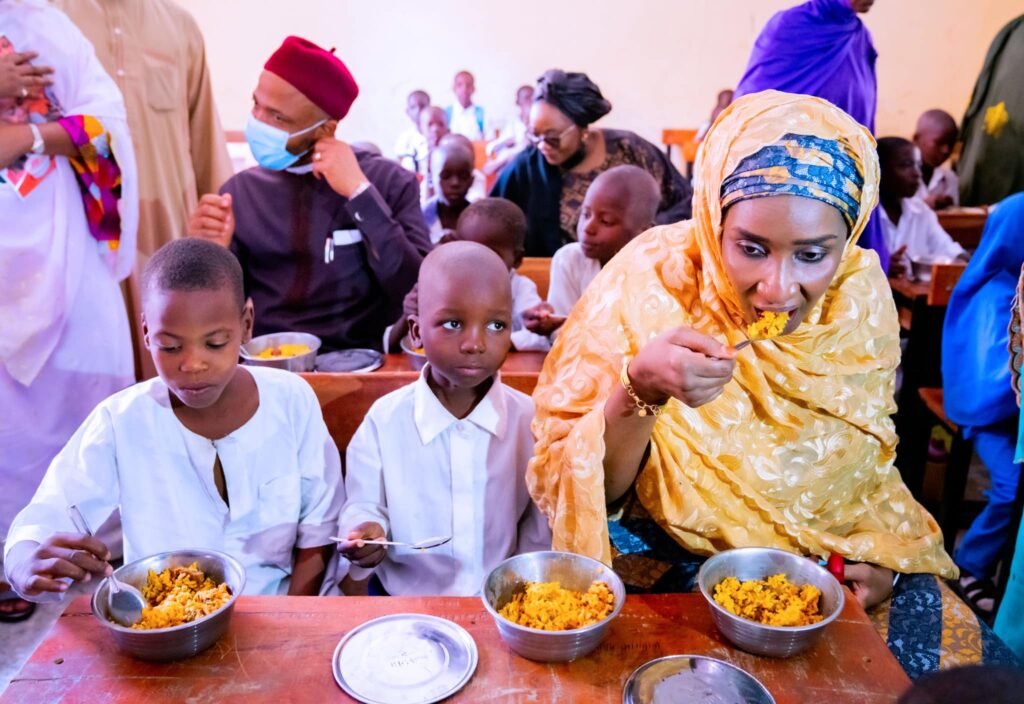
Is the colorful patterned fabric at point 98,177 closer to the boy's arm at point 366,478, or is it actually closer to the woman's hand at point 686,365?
the boy's arm at point 366,478

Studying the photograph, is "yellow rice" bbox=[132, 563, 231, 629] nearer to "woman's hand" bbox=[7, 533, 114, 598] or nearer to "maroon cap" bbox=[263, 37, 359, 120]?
"woman's hand" bbox=[7, 533, 114, 598]

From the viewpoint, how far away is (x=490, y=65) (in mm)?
11633

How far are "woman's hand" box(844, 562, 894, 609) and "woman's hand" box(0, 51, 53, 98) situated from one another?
2945mm

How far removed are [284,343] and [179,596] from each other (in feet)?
5.53

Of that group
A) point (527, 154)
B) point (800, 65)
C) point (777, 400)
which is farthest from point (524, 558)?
point (800, 65)

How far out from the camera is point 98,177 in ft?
9.67

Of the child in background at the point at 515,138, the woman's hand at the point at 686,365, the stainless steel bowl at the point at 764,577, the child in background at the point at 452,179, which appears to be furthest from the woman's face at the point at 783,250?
the child in background at the point at 515,138

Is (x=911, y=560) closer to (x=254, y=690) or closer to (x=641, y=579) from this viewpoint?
(x=641, y=579)

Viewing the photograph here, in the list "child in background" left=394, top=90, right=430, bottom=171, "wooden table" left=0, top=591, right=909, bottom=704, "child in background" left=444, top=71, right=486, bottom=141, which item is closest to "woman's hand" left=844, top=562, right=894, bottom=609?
"wooden table" left=0, top=591, right=909, bottom=704

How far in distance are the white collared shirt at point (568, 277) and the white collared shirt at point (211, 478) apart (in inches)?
73.2

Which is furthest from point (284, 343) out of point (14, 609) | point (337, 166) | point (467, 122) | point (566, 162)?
point (467, 122)

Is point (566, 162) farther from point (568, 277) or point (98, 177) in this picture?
point (98, 177)

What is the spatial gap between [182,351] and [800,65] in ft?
13.1

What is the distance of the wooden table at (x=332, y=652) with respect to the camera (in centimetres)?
124
